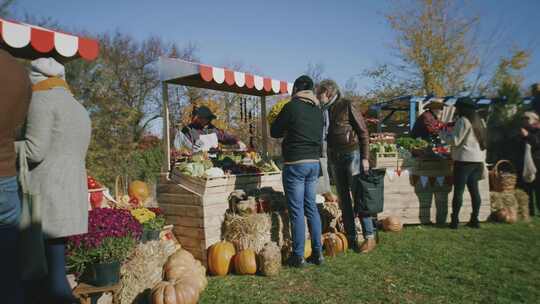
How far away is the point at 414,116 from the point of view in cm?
1161

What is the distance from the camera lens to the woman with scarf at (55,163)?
2230 mm

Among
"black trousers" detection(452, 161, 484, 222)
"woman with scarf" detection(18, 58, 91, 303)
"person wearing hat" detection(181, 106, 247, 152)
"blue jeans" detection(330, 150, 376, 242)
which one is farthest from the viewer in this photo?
"black trousers" detection(452, 161, 484, 222)

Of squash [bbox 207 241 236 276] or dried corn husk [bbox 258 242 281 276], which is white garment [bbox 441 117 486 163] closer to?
dried corn husk [bbox 258 242 281 276]

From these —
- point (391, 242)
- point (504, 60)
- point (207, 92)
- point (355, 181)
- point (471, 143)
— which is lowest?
point (391, 242)

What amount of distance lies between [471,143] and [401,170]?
1.07 meters

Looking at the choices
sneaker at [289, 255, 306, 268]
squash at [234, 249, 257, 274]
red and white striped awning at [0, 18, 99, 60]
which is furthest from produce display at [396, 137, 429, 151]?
red and white striped awning at [0, 18, 99, 60]

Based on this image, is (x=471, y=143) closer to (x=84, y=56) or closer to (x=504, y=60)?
(x=84, y=56)

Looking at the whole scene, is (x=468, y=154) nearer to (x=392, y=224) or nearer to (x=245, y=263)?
(x=392, y=224)

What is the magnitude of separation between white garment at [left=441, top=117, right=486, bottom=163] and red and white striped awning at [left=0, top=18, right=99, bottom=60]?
4.89 meters

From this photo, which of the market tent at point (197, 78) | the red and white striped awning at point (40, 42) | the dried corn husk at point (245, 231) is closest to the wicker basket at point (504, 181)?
the market tent at point (197, 78)

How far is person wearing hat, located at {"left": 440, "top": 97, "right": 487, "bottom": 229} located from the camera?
5.59 meters

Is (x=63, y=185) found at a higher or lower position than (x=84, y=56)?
lower

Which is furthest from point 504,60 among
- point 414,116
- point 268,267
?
point 268,267

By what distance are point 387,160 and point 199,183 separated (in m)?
3.23
